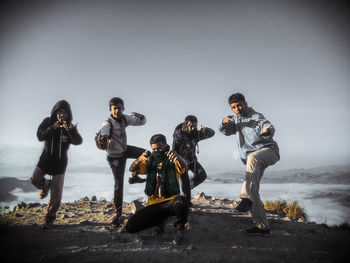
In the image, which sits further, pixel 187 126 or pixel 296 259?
pixel 187 126

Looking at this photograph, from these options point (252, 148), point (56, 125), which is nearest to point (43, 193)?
point (56, 125)

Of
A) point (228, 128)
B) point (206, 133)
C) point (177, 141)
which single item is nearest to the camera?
point (228, 128)

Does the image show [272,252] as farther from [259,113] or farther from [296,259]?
[259,113]

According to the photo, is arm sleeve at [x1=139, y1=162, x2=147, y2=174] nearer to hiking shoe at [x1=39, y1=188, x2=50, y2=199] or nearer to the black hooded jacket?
the black hooded jacket

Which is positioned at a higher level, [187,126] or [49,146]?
[187,126]

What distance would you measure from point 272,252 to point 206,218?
6.43 feet

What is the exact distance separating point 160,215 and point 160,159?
976mm

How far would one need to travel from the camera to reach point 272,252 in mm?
3432

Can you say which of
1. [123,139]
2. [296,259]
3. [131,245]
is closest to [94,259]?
[131,245]

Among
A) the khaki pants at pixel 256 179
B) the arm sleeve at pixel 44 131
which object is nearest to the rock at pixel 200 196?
the khaki pants at pixel 256 179

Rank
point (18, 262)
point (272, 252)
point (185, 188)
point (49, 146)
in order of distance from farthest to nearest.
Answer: point (185, 188) → point (49, 146) → point (272, 252) → point (18, 262)

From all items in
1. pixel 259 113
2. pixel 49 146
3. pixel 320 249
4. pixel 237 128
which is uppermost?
pixel 259 113

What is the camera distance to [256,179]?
408 cm

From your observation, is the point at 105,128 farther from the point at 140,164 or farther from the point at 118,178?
the point at 140,164
